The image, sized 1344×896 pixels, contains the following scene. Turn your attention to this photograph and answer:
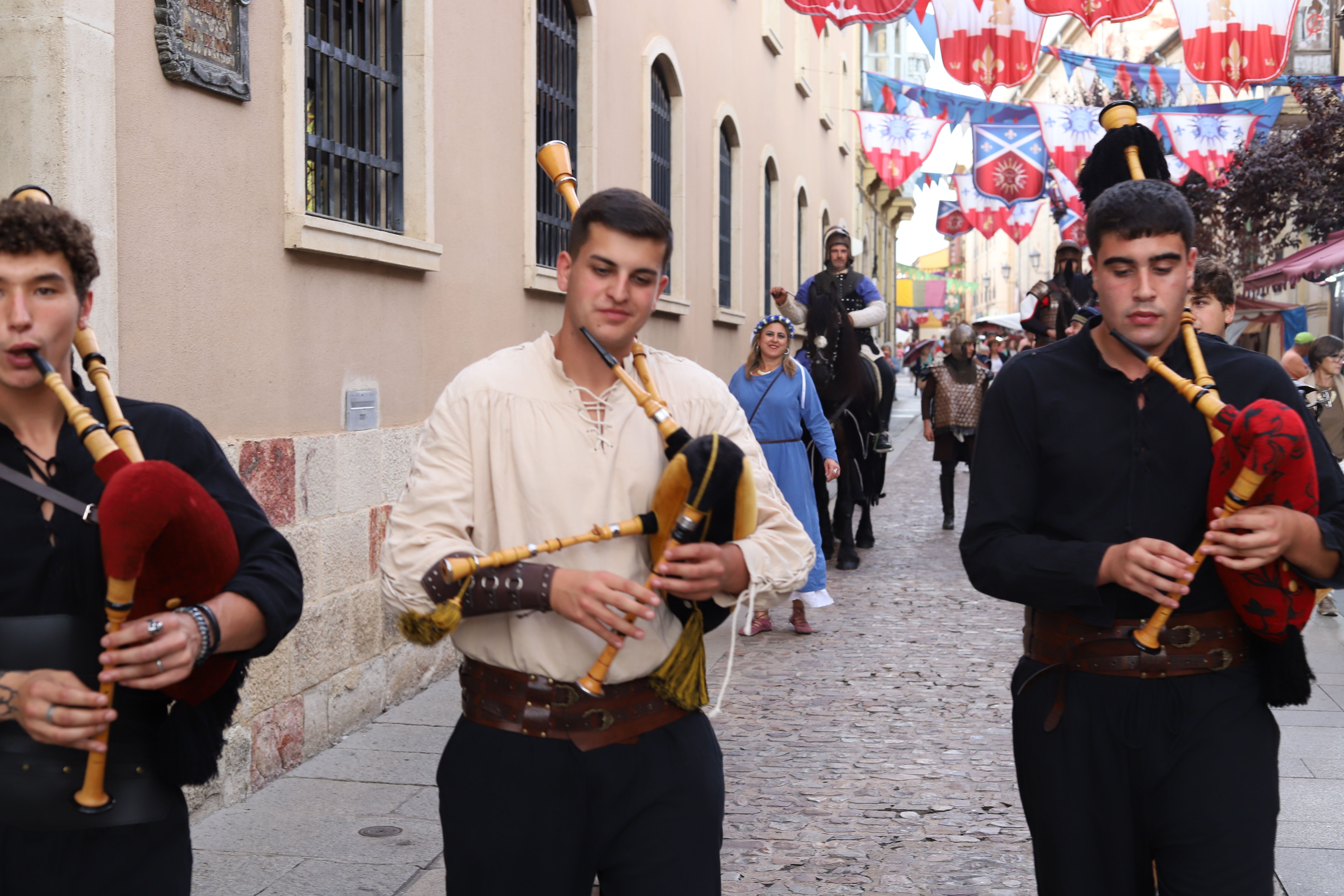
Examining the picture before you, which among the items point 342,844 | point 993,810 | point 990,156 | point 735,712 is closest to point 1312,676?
point 993,810

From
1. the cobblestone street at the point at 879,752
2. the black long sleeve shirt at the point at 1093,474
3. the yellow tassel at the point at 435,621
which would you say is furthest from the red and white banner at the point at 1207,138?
the yellow tassel at the point at 435,621

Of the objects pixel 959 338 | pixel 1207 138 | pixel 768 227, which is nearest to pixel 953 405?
pixel 959 338

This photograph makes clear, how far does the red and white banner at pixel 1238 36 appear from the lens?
11.8 m

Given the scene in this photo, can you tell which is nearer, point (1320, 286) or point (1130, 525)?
point (1130, 525)

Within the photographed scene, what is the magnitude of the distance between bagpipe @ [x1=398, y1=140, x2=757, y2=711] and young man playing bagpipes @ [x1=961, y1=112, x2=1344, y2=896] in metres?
0.63

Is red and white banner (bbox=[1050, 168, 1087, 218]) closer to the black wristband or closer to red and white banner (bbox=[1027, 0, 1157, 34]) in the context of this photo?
red and white banner (bbox=[1027, 0, 1157, 34])

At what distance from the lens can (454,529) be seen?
7.89 feet

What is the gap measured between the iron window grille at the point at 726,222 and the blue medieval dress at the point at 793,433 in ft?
20.2

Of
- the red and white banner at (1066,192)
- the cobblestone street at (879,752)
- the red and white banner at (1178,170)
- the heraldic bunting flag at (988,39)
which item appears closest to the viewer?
the cobblestone street at (879,752)

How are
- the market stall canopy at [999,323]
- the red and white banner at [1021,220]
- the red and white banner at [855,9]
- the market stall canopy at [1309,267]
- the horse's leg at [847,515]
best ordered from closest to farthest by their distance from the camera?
the horse's leg at [847,515]
the red and white banner at [855,9]
the market stall canopy at [1309,267]
the market stall canopy at [999,323]
the red and white banner at [1021,220]

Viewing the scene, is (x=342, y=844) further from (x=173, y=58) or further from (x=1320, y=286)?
(x=1320, y=286)

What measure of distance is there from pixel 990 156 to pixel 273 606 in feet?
59.9

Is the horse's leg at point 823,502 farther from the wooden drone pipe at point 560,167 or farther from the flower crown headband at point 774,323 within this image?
the wooden drone pipe at point 560,167

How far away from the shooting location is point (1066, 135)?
18.4m
